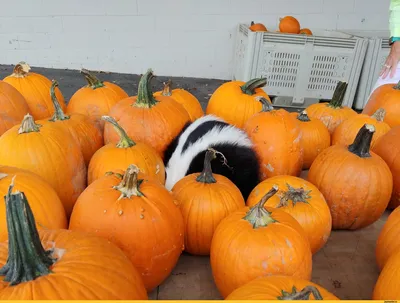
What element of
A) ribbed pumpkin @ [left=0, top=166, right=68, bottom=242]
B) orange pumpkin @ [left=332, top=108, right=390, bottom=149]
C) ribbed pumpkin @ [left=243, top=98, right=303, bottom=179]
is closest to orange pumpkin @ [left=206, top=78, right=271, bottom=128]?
ribbed pumpkin @ [left=243, top=98, right=303, bottom=179]

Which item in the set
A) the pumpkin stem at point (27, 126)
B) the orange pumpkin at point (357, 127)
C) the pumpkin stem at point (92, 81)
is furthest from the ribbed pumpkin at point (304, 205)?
the pumpkin stem at point (92, 81)

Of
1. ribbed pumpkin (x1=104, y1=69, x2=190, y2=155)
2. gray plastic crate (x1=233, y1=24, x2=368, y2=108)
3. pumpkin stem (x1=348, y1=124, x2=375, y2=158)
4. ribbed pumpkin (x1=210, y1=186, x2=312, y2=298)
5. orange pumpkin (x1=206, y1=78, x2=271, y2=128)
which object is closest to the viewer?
ribbed pumpkin (x1=210, y1=186, x2=312, y2=298)

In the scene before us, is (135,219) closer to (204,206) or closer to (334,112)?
(204,206)

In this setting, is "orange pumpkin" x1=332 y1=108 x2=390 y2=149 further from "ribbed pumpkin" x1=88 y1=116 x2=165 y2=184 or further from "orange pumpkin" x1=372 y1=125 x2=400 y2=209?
"ribbed pumpkin" x1=88 y1=116 x2=165 y2=184

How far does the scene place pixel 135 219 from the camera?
0.82 metres

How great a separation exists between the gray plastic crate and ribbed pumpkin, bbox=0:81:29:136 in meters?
2.58

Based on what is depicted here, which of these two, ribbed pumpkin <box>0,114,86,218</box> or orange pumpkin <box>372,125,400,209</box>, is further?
orange pumpkin <box>372,125,400,209</box>

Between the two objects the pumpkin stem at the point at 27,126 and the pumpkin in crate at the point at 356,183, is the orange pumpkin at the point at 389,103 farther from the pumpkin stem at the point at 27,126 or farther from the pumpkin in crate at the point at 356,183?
the pumpkin stem at the point at 27,126

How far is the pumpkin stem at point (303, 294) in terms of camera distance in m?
0.55

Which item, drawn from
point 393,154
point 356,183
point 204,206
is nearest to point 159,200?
point 204,206

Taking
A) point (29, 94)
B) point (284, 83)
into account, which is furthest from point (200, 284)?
point (284, 83)

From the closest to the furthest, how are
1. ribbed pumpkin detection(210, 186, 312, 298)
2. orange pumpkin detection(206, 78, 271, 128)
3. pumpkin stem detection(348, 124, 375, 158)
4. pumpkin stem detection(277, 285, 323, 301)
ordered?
pumpkin stem detection(277, 285, 323, 301), ribbed pumpkin detection(210, 186, 312, 298), pumpkin stem detection(348, 124, 375, 158), orange pumpkin detection(206, 78, 271, 128)

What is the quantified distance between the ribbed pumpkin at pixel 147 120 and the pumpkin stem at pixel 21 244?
2.16 feet

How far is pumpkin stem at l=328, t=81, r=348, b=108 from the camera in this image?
159 centimetres
